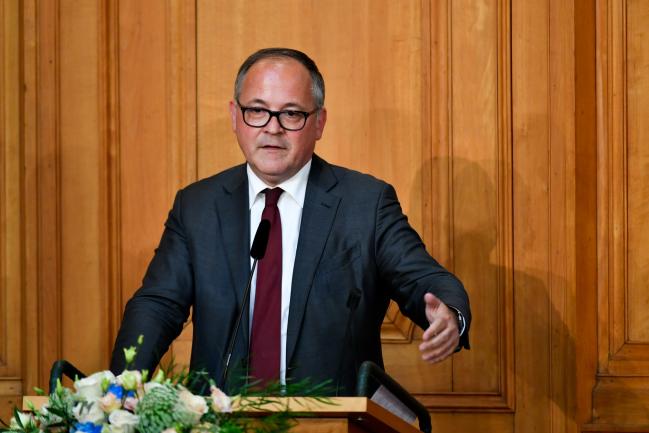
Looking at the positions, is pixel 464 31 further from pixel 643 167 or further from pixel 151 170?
pixel 151 170

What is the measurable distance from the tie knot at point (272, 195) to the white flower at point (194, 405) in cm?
148

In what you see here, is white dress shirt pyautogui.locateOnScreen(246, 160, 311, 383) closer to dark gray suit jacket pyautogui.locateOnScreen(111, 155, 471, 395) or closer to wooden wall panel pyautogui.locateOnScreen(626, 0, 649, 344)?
dark gray suit jacket pyautogui.locateOnScreen(111, 155, 471, 395)

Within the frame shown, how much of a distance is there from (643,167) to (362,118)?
3.01ft

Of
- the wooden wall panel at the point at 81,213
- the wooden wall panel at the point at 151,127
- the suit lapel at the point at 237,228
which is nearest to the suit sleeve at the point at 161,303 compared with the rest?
the suit lapel at the point at 237,228

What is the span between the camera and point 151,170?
4.08 meters

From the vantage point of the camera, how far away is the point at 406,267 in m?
3.15

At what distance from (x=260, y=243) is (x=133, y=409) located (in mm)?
874

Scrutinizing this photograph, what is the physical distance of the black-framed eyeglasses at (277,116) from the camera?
328 cm

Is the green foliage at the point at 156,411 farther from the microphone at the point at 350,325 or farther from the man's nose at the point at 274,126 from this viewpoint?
the man's nose at the point at 274,126

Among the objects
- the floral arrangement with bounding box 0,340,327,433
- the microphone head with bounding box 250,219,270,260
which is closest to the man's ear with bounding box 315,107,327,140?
the microphone head with bounding box 250,219,270,260

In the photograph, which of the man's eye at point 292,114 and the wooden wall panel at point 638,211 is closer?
the man's eye at point 292,114

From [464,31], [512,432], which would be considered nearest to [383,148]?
[464,31]

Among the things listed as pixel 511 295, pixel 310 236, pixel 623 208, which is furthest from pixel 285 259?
pixel 623 208

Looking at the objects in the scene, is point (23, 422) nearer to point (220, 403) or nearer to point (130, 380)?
point (130, 380)
